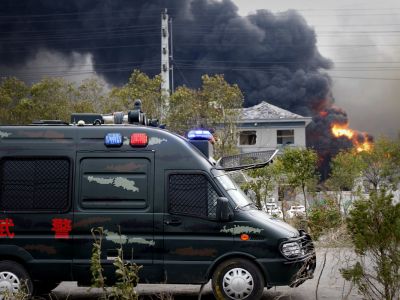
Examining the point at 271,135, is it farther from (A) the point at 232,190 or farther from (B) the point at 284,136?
(A) the point at 232,190

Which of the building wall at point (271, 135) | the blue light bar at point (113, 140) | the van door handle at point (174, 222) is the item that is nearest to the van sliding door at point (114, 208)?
the blue light bar at point (113, 140)

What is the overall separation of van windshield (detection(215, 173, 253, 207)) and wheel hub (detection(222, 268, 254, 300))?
98cm

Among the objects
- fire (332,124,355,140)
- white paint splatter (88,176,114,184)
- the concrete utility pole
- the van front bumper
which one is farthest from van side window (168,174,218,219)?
fire (332,124,355,140)

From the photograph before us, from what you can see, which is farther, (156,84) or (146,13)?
(146,13)

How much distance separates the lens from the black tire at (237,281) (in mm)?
8211

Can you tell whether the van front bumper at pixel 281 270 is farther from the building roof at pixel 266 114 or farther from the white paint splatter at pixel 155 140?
the building roof at pixel 266 114

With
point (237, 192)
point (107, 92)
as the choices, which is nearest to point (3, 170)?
point (237, 192)

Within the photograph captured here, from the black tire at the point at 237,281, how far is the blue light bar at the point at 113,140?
2.21m

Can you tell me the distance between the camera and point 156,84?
109 ft

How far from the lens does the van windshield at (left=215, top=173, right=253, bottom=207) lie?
866cm

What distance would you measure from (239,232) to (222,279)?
67 centimetres

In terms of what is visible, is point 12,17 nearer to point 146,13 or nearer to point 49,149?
point 146,13

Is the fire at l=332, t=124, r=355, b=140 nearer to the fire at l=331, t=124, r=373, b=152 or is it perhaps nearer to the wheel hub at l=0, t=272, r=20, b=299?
the fire at l=331, t=124, r=373, b=152

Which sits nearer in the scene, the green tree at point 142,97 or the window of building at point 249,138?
the green tree at point 142,97
